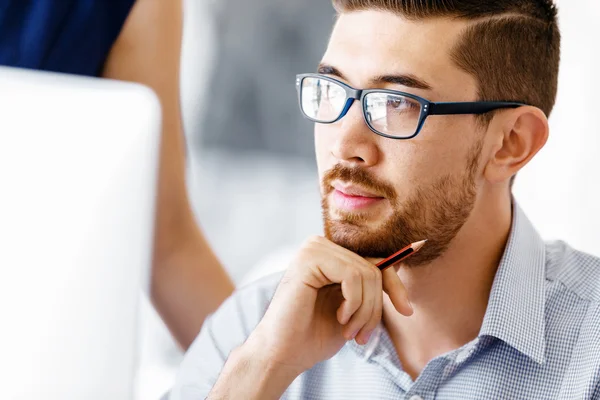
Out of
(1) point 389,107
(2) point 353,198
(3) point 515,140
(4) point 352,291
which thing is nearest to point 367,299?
(4) point 352,291

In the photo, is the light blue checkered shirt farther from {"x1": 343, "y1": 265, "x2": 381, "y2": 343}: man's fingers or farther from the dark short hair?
the dark short hair

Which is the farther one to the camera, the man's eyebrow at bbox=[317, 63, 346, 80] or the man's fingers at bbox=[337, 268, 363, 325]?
the man's eyebrow at bbox=[317, 63, 346, 80]

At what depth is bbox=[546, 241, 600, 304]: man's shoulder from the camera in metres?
1.36

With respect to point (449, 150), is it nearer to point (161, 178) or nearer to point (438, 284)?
point (438, 284)

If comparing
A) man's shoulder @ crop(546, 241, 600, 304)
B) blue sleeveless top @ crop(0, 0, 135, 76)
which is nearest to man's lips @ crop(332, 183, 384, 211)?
man's shoulder @ crop(546, 241, 600, 304)

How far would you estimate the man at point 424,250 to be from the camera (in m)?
1.29

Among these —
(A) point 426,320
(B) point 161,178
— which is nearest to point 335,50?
(B) point 161,178

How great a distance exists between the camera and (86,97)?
1.61 feet

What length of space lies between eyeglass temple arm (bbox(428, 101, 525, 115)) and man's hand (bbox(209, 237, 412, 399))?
287mm

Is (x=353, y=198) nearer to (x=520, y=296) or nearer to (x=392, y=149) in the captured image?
(x=392, y=149)

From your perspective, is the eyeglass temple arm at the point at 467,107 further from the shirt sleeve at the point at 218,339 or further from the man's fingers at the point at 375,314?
the shirt sleeve at the point at 218,339

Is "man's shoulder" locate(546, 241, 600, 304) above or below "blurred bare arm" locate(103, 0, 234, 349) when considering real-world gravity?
below

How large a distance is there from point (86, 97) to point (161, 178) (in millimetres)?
826

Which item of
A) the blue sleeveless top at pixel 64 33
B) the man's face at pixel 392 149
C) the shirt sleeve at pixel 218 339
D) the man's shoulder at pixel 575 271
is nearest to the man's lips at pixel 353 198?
the man's face at pixel 392 149
